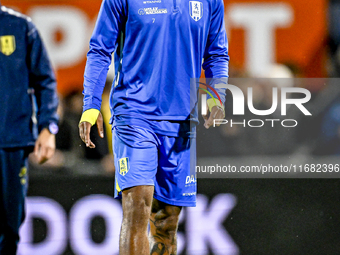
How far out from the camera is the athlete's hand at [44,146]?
11.1 ft

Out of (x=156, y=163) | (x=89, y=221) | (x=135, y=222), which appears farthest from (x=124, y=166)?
(x=89, y=221)

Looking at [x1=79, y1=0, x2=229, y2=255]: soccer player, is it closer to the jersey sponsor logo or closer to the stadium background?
the jersey sponsor logo

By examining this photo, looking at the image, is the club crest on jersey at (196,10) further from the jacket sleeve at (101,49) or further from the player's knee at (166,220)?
the player's knee at (166,220)

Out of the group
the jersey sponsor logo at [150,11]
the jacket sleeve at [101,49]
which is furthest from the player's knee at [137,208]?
the jersey sponsor logo at [150,11]

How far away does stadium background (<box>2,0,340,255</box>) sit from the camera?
11.9 feet

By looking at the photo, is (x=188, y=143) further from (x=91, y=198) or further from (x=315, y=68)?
(x=315, y=68)

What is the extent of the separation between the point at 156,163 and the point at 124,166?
17 centimetres

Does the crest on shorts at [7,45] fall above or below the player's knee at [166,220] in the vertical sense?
above

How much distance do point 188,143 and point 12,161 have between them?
134 centimetres

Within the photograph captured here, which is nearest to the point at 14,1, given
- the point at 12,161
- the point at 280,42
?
the point at 12,161

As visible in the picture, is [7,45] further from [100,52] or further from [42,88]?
[100,52]

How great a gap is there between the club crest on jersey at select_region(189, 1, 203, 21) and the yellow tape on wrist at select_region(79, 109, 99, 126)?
2.50ft

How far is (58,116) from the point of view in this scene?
3443mm

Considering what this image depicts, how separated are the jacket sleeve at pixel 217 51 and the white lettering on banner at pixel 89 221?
1376mm
